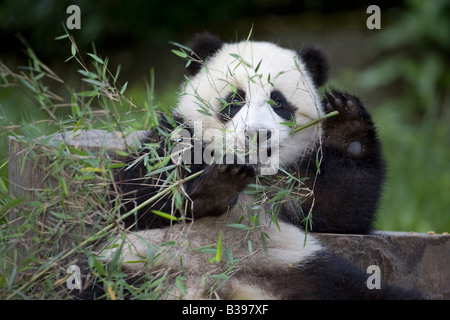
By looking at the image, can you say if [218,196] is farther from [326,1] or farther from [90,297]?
[326,1]

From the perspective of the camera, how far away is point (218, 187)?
93.6 inches

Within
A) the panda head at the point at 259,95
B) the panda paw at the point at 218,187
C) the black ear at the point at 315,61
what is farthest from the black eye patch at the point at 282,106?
the panda paw at the point at 218,187

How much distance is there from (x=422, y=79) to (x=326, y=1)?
6.29 ft

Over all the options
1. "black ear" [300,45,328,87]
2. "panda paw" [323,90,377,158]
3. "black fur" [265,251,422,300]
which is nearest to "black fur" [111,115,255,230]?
"black fur" [265,251,422,300]

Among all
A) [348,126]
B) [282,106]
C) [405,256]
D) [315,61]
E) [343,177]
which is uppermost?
[315,61]

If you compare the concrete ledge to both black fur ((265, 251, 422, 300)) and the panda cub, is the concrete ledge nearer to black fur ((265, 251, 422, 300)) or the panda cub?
the panda cub

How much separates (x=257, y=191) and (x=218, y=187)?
0.54 feet

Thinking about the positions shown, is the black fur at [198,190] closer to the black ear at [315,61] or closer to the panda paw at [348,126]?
the panda paw at [348,126]

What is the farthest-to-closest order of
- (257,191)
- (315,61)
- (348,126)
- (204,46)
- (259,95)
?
(315,61)
(204,46)
(348,126)
(259,95)
(257,191)

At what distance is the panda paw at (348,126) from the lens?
2.90 meters

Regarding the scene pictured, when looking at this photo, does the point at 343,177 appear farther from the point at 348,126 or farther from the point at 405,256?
the point at 405,256

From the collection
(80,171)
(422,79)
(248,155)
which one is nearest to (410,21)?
(422,79)

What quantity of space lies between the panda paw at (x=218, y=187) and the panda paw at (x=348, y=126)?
707 mm

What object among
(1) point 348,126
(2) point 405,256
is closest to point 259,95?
(1) point 348,126
